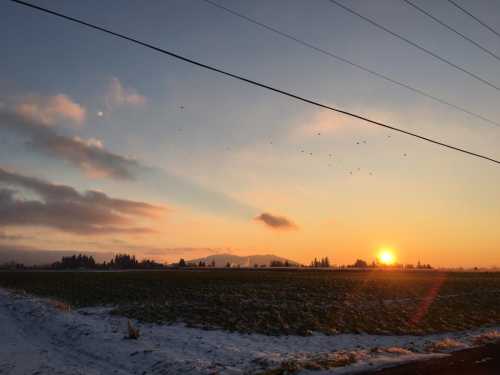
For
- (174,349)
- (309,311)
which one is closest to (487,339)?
(309,311)

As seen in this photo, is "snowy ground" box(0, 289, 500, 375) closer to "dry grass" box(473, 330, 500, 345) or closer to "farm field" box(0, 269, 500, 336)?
"dry grass" box(473, 330, 500, 345)

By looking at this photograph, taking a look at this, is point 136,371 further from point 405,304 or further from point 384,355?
point 405,304

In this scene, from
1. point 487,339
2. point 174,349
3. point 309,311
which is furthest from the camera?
point 309,311

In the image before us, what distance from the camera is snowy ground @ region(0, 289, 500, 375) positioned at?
46.0ft

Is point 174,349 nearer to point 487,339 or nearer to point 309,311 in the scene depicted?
point 309,311

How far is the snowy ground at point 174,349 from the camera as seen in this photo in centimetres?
1401

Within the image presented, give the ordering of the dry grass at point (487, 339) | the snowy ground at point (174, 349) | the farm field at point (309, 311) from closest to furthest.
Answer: the snowy ground at point (174, 349)
the dry grass at point (487, 339)
the farm field at point (309, 311)

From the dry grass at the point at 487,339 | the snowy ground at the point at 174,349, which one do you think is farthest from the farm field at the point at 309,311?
the dry grass at the point at 487,339

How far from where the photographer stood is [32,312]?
2791 cm

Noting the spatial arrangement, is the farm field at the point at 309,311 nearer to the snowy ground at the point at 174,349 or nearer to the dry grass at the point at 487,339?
the snowy ground at the point at 174,349

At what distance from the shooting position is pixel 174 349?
16734 millimetres

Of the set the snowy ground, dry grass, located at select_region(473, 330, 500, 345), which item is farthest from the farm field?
dry grass, located at select_region(473, 330, 500, 345)

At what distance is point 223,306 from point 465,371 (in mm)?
19670

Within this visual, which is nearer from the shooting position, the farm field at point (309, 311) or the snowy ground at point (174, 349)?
the snowy ground at point (174, 349)
